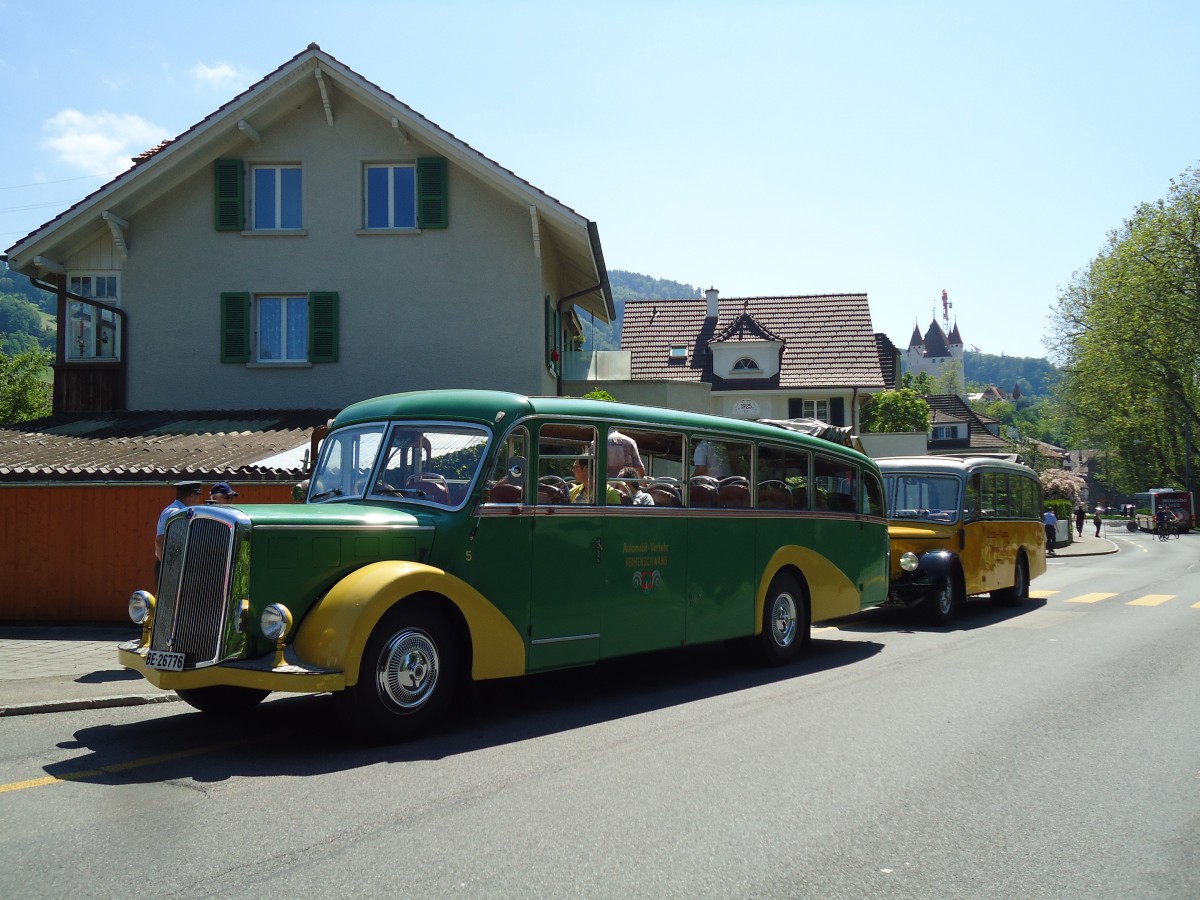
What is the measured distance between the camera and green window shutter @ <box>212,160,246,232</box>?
2166 centimetres

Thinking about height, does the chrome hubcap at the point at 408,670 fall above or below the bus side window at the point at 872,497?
below

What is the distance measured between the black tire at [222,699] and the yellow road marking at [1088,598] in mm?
15596

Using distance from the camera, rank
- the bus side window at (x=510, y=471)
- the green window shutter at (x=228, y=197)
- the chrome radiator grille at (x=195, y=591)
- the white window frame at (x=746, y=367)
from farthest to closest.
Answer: the white window frame at (x=746, y=367), the green window shutter at (x=228, y=197), the bus side window at (x=510, y=471), the chrome radiator grille at (x=195, y=591)

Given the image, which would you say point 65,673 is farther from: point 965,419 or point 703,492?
point 965,419

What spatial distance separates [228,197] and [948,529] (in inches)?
595

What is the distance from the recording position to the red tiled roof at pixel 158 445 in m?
15.0

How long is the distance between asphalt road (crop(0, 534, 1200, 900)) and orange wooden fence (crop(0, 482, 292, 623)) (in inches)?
266

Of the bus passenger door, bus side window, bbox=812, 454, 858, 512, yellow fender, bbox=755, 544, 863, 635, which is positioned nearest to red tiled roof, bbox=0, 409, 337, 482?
yellow fender, bbox=755, 544, 863, 635

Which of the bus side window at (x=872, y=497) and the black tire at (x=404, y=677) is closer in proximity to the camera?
the black tire at (x=404, y=677)

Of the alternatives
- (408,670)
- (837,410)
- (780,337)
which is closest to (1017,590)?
(408,670)

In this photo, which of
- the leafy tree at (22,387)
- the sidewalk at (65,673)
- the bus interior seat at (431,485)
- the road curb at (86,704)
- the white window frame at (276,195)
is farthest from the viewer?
the leafy tree at (22,387)

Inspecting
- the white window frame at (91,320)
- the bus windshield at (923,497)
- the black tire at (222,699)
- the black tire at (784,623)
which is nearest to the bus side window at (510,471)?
the black tire at (222,699)

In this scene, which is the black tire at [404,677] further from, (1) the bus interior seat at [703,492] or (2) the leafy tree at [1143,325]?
(2) the leafy tree at [1143,325]

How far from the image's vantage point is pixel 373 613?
686 centimetres
